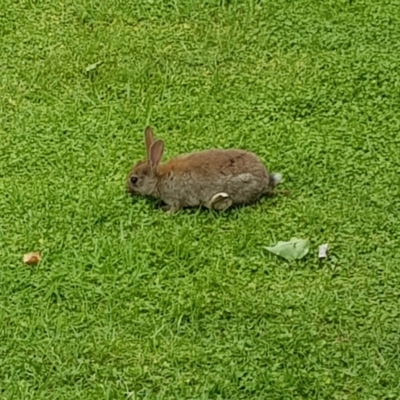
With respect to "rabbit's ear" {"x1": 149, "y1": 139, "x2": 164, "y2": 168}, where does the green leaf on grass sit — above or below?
below

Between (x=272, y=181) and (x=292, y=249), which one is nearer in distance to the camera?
(x=292, y=249)

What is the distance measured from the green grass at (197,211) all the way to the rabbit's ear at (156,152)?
0.19m

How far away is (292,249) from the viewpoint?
462cm

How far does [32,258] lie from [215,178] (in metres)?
0.89

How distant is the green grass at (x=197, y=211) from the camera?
163 inches

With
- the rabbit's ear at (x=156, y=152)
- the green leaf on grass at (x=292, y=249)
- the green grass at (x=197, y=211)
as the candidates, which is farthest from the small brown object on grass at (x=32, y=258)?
the green leaf on grass at (x=292, y=249)

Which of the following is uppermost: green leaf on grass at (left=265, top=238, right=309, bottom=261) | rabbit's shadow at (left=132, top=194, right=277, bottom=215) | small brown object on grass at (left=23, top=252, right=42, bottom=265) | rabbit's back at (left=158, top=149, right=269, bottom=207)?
rabbit's back at (left=158, top=149, right=269, bottom=207)

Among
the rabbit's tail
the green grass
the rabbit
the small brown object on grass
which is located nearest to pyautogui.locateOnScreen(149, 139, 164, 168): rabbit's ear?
the rabbit

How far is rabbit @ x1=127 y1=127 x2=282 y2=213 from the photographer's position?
4.89 metres

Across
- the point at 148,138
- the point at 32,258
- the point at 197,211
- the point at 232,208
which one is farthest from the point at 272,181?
the point at 32,258

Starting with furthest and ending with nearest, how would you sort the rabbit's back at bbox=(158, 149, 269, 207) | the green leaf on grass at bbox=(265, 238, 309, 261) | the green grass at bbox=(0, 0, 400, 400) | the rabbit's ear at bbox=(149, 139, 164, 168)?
the rabbit's ear at bbox=(149, 139, 164, 168) → the rabbit's back at bbox=(158, 149, 269, 207) → the green leaf on grass at bbox=(265, 238, 309, 261) → the green grass at bbox=(0, 0, 400, 400)

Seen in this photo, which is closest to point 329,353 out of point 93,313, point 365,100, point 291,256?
point 291,256

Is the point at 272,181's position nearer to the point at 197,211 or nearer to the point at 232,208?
the point at 232,208

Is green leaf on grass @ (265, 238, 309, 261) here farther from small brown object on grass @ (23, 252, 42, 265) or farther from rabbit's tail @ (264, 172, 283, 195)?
small brown object on grass @ (23, 252, 42, 265)
